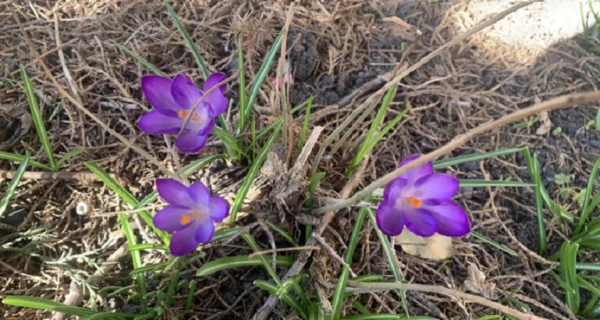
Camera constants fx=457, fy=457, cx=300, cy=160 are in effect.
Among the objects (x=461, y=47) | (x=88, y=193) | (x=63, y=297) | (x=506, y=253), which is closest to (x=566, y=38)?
(x=461, y=47)

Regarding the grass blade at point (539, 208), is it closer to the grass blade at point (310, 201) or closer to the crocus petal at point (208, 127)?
the grass blade at point (310, 201)

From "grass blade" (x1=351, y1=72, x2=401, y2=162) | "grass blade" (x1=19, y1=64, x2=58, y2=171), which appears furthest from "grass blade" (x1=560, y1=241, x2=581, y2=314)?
"grass blade" (x1=19, y1=64, x2=58, y2=171)

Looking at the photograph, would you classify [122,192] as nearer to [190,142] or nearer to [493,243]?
[190,142]

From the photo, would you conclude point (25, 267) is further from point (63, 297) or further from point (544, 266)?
point (544, 266)

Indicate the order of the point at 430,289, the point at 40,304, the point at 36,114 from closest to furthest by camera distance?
1. the point at 430,289
2. the point at 40,304
3. the point at 36,114

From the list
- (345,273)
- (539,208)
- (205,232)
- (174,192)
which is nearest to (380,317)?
(345,273)

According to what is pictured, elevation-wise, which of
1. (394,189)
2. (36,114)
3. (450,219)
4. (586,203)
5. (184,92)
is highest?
(184,92)

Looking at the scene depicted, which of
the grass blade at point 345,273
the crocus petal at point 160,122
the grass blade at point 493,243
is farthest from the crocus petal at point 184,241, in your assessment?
the grass blade at point 493,243
